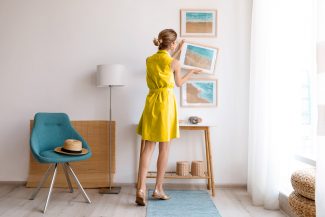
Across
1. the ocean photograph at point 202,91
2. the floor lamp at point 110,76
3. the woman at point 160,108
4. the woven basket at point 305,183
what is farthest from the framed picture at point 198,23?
the woven basket at point 305,183

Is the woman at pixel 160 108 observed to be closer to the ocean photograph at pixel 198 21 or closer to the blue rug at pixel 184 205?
the blue rug at pixel 184 205

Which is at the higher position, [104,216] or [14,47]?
[14,47]

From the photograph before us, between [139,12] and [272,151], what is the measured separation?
2.20 m

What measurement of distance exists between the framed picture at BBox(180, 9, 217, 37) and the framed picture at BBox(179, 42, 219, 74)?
0.15 meters

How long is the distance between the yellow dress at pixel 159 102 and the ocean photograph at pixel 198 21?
0.80m

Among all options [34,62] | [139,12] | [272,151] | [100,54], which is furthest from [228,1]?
[34,62]

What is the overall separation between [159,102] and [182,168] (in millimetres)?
838

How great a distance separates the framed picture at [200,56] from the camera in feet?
13.7

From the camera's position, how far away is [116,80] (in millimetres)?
3812

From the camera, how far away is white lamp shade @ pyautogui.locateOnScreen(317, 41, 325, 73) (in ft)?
6.85

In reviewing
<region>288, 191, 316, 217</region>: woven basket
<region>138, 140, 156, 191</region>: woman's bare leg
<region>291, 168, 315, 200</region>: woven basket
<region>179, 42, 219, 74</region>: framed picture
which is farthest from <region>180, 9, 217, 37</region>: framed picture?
<region>288, 191, 316, 217</region>: woven basket

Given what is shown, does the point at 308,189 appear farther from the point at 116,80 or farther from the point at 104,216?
the point at 116,80

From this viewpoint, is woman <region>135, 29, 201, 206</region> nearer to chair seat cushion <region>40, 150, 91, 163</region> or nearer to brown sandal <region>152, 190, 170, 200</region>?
brown sandal <region>152, 190, 170, 200</region>

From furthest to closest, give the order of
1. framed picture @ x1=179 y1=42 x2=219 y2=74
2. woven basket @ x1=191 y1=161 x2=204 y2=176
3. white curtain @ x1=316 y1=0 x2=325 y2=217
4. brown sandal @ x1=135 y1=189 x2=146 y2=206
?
framed picture @ x1=179 y1=42 x2=219 y2=74 < woven basket @ x1=191 y1=161 x2=204 y2=176 < brown sandal @ x1=135 y1=189 x2=146 y2=206 < white curtain @ x1=316 y1=0 x2=325 y2=217
